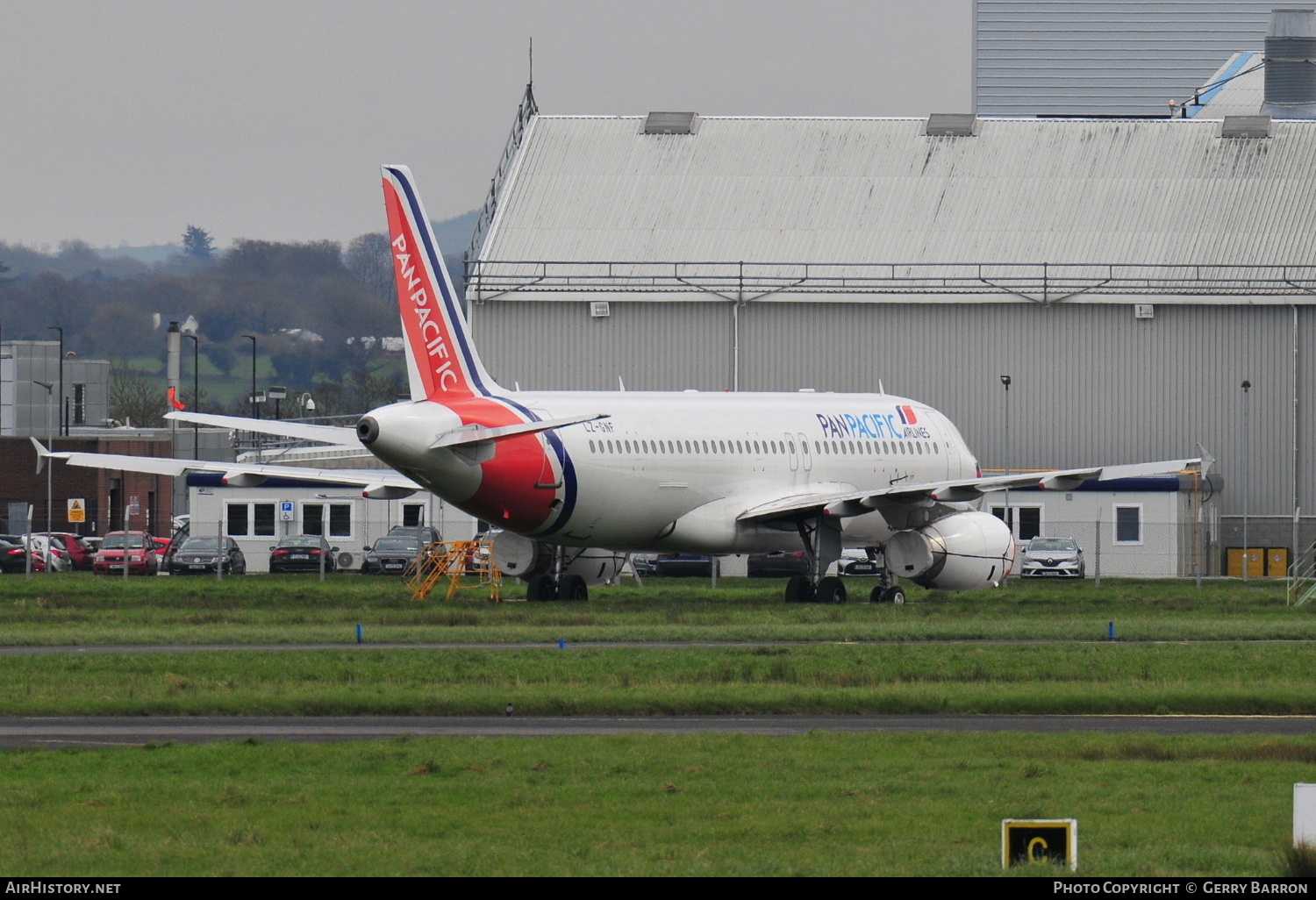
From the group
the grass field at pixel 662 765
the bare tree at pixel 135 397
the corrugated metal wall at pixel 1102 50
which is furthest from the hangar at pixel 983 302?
the bare tree at pixel 135 397

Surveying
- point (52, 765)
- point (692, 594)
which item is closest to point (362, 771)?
point (52, 765)

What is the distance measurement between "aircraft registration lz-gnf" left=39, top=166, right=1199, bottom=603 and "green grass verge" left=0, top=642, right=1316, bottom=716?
371 inches

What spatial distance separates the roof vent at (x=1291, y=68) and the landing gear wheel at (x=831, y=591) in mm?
49834

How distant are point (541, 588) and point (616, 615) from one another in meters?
5.63

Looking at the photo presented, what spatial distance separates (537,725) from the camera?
20766 mm

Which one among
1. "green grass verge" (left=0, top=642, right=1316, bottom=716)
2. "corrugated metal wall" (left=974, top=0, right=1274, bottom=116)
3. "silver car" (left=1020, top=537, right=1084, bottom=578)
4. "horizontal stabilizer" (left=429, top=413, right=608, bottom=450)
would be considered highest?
"corrugated metal wall" (left=974, top=0, right=1274, bottom=116)

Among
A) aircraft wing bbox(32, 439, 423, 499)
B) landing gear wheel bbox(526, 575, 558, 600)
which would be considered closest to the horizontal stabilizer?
aircraft wing bbox(32, 439, 423, 499)

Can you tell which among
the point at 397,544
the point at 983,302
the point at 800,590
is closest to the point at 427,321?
the point at 800,590

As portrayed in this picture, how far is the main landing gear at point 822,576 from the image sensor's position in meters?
42.1

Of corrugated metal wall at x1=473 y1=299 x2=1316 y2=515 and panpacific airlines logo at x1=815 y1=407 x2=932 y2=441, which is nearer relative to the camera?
panpacific airlines logo at x1=815 y1=407 x2=932 y2=441

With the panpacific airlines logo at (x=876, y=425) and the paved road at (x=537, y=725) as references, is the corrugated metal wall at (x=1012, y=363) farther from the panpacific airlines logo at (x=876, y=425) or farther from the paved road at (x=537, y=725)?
the paved road at (x=537, y=725)

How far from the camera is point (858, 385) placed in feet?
225

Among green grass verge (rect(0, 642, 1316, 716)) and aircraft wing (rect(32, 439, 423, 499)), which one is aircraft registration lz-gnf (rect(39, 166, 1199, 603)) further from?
green grass verge (rect(0, 642, 1316, 716))

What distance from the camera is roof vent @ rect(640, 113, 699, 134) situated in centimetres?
7475
